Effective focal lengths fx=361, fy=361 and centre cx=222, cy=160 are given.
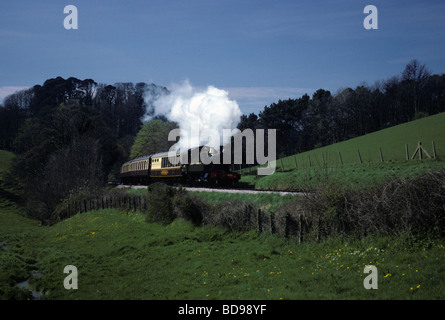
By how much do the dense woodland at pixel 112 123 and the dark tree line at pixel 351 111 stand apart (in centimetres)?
19

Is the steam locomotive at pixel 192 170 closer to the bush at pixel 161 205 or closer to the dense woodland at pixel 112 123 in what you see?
the bush at pixel 161 205

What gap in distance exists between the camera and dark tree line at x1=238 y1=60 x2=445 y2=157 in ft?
237

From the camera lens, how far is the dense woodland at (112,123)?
43.2 metres

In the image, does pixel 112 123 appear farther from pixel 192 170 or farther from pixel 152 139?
pixel 192 170

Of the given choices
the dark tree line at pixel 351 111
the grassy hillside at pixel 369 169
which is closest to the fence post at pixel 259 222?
the grassy hillside at pixel 369 169

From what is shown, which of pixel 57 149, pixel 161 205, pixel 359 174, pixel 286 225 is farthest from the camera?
pixel 57 149

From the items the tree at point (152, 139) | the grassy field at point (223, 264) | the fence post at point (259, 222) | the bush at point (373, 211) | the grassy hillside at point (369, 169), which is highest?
the tree at point (152, 139)

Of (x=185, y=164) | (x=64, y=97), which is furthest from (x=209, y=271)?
(x=64, y=97)

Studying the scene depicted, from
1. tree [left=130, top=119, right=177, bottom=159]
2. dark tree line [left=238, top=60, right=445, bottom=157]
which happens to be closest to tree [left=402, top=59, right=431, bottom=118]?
dark tree line [left=238, top=60, right=445, bottom=157]

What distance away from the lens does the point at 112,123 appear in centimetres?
10394

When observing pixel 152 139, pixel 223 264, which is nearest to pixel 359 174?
pixel 223 264

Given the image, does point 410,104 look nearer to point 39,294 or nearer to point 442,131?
point 442,131

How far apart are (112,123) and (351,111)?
2558 inches

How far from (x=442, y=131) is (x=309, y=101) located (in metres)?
45.4
